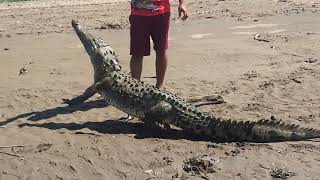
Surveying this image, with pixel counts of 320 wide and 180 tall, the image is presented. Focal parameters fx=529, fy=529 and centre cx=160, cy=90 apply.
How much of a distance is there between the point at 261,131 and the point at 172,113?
0.90 metres

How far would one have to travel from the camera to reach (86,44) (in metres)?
6.41

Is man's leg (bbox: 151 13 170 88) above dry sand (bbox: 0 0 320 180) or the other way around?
above

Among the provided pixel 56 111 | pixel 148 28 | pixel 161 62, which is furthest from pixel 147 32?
pixel 56 111

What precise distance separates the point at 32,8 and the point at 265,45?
8.19 meters

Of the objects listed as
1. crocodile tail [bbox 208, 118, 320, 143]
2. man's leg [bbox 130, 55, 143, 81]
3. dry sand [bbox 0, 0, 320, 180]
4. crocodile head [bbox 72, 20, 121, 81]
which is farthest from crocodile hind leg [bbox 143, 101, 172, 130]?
man's leg [bbox 130, 55, 143, 81]

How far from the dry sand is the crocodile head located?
503 millimetres

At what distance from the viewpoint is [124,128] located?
5660 mm

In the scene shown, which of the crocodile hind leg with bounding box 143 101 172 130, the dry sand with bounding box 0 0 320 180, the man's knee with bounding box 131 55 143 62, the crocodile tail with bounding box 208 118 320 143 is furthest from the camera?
the man's knee with bounding box 131 55 143 62

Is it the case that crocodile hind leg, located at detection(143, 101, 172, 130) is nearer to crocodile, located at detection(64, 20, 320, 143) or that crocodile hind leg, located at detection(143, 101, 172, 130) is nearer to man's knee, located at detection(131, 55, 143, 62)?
crocodile, located at detection(64, 20, 320, 143)

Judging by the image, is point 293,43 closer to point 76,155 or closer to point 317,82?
point 317,82

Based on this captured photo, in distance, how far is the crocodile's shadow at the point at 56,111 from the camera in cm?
599

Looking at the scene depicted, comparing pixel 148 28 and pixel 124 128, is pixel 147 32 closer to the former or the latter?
pixel 148 28

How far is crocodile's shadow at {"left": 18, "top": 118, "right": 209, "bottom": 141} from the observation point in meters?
5.39

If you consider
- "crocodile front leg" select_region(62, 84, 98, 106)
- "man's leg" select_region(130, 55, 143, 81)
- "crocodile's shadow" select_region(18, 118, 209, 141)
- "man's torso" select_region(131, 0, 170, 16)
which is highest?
"man's torso" select_region(131, 0, 170, 16)
